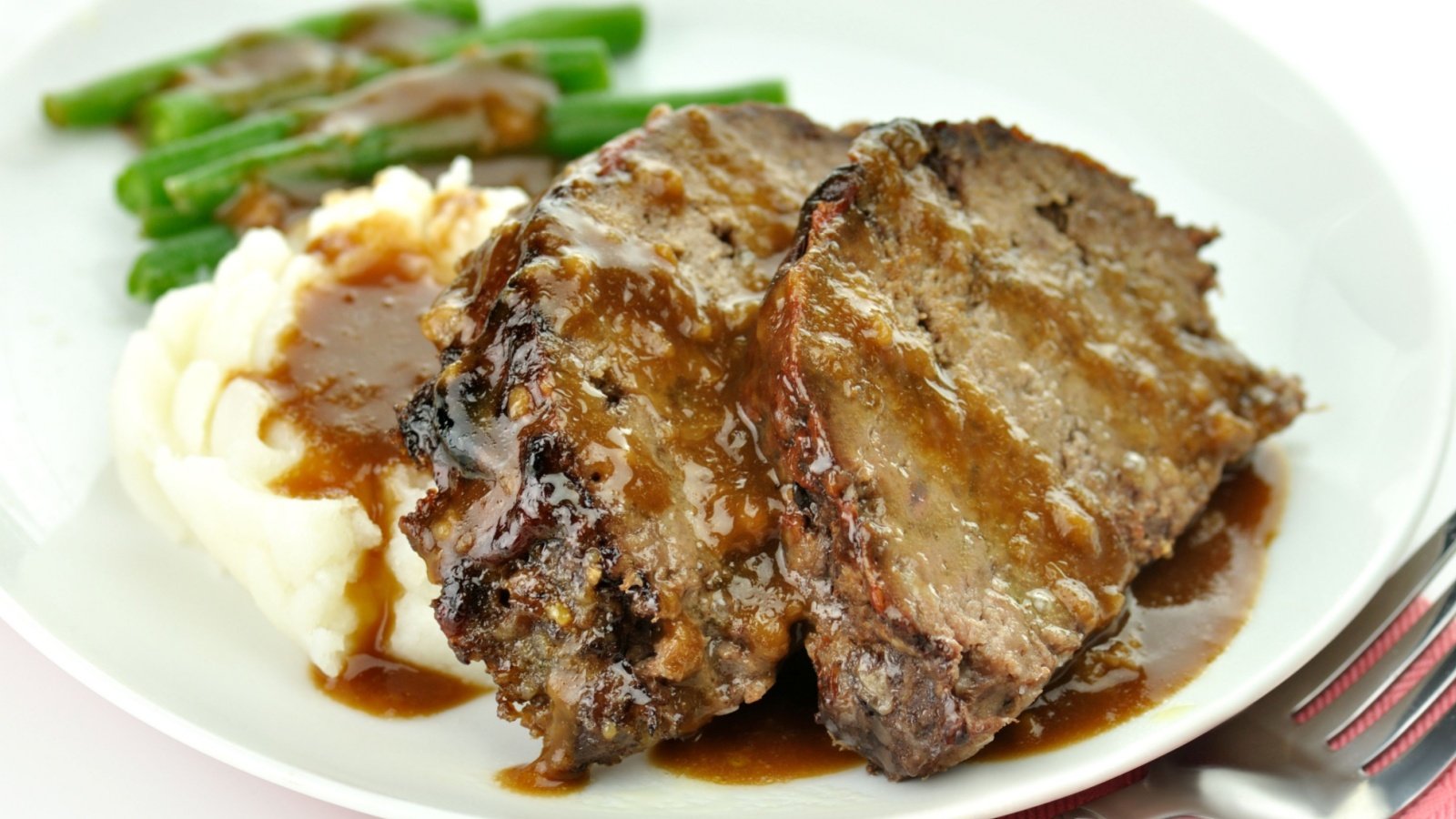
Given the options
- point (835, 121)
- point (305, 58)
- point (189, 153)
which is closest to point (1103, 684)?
point (835, 121)

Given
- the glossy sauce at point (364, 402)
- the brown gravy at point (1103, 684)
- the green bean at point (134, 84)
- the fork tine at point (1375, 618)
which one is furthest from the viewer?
the green bean at point (134, 84)

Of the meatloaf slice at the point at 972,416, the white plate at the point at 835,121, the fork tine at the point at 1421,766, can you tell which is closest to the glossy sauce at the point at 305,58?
the white plate at the point at 835,121

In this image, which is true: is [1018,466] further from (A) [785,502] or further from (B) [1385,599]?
(B) [1385,599]

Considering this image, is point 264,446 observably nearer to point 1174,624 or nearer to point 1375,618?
point 1174,624

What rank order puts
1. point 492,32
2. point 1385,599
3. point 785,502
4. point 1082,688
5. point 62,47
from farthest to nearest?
1. point 492,32
2. point 62,47
3. point 1385,599
4. point 1082,688
5. point 785,502

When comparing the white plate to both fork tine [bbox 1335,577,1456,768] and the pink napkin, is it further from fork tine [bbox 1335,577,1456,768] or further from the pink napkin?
fork tine [bbox 1335,577,1456,768]

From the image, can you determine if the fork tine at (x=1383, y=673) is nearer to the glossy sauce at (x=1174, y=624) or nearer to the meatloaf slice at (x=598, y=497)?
the glossy sauce at (x=1174, y=624)

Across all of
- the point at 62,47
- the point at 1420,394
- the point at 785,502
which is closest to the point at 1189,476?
the point at 1420,394
